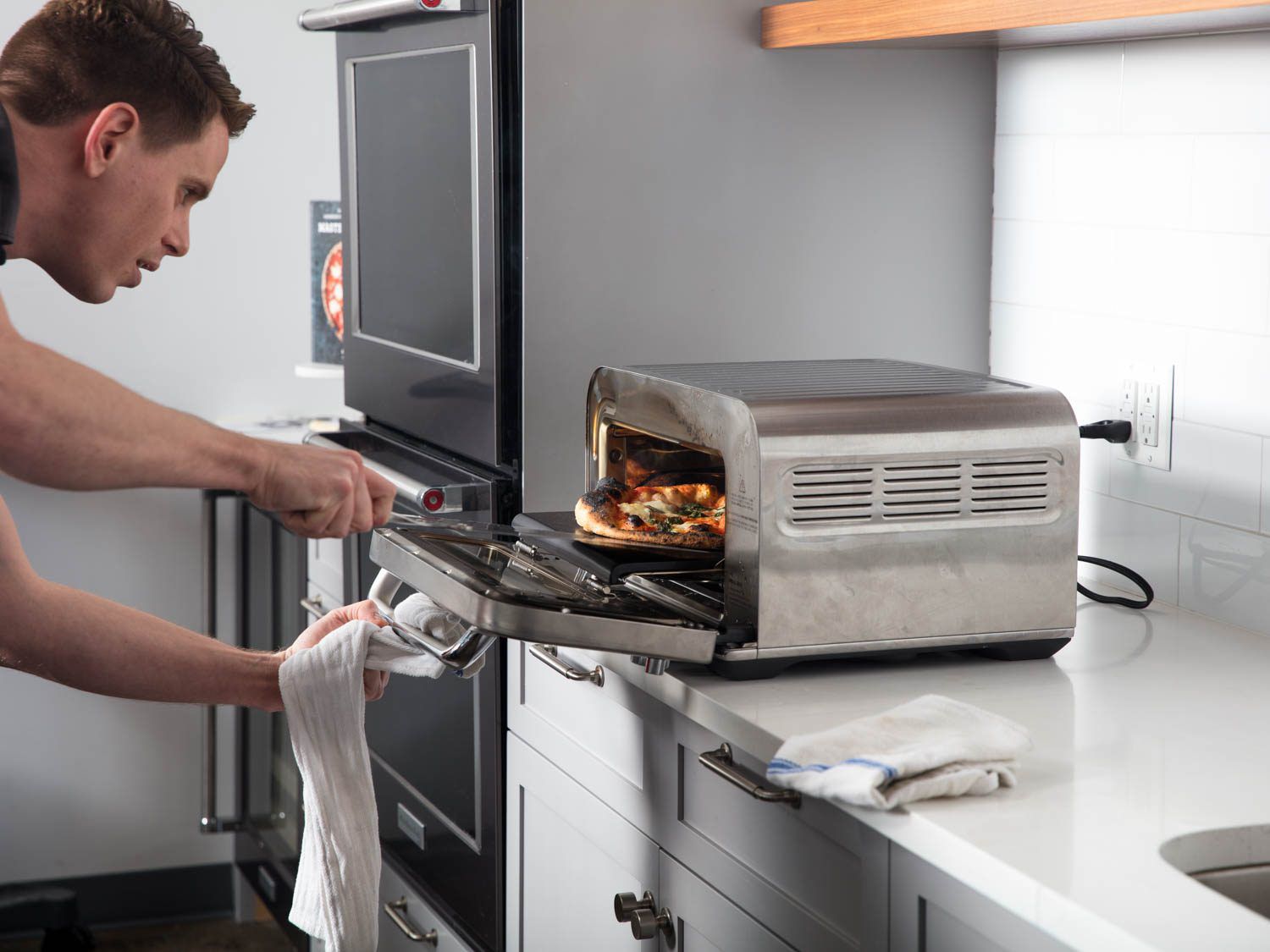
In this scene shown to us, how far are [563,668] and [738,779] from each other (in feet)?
1.21

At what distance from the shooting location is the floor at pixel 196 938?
2.99m

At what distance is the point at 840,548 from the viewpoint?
4.31 ft

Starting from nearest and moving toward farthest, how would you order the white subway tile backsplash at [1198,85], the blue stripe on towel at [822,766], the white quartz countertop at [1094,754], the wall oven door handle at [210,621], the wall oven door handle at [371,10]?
the white quartz countertop at [1094,754], the blue stripe on towel at [822,766], the white subway tile backsplash at [1198,85], the wall oven door handle at [371,10], the wall oven door handle at [210,621]

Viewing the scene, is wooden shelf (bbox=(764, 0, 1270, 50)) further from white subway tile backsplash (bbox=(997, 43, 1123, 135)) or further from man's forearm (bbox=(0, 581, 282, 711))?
man's forearm (bbox=(0, 581, 282, 711))

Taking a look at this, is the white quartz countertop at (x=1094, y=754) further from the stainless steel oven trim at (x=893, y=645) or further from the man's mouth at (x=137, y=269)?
the man's mouth at (x=137, y=269)

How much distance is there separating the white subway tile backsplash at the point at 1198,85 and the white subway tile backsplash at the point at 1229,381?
0.23 meters

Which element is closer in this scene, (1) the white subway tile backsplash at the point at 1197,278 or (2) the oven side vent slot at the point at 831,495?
(2) the oven side vent slot at the point at 831,495

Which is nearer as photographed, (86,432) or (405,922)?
(86,432)

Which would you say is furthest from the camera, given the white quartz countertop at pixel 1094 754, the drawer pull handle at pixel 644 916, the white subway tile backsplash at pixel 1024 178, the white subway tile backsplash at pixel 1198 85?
the white subway tile backsplash at pixel 1024 178

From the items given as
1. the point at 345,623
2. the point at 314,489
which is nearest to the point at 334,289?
the point at 345,623

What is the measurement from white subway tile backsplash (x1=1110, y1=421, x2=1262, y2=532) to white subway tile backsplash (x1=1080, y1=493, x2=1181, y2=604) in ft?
0.06

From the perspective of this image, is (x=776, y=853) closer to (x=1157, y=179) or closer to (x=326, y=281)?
(x=1157, y=179)

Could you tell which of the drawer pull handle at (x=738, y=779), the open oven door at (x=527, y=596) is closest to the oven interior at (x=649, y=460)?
the open oven door at (x=527, y=596)

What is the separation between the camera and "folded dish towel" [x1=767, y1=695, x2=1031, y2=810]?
1020mm
